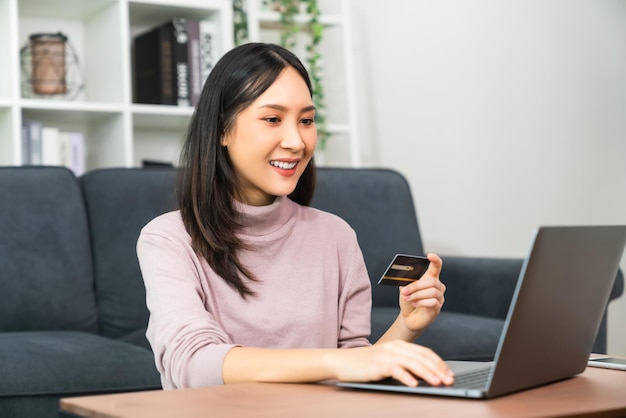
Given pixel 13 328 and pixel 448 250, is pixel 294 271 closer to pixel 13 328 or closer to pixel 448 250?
pixel 13 328

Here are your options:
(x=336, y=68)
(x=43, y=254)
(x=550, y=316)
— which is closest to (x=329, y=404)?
(x=550, y=316)

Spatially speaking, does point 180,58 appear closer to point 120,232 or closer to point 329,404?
point 120,232

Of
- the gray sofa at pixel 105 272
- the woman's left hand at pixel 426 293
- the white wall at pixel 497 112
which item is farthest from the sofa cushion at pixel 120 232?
the white wall at pixel 497 112

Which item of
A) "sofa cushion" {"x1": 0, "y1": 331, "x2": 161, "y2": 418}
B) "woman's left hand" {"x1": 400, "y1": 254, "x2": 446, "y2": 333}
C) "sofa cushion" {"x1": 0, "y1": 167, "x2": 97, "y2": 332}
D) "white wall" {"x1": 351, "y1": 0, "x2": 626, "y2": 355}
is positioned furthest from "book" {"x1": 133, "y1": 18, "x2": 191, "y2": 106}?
"woman's left hand" {"x1": 400, "y1": 254, "x2": 446, "y2": 333}

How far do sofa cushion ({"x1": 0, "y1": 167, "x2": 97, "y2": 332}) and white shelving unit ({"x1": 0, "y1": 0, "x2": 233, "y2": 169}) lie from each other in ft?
1.25

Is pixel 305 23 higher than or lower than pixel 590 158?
higher

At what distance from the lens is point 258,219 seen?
154 centimetres

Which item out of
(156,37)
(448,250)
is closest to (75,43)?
(156,37)

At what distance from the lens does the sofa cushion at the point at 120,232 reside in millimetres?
2486

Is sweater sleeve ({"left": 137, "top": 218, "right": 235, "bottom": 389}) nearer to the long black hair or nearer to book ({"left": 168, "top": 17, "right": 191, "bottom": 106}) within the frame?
the long black hair

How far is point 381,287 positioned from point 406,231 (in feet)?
0.69

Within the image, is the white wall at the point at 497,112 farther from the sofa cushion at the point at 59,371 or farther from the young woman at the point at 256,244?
the young woman at the point at 256,244

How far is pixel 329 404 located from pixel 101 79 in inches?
98.7

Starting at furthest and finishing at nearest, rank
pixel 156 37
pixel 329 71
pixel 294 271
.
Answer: pixel 329 71 → pixel 156 37 → pixel 294 271
